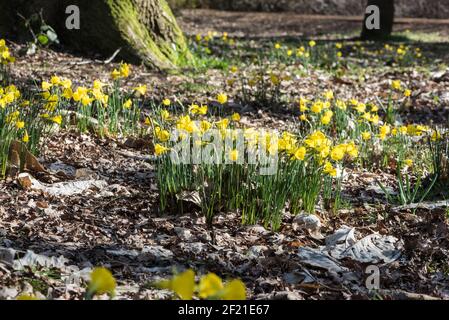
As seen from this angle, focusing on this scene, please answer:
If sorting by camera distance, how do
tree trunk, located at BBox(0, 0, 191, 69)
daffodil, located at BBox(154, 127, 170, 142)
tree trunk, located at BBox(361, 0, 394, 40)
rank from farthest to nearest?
tree trunk, located at BBox(361, 0, 394, 40)
tree trunk, located at BBox(0, 0, 191, 69)
daffodil, located at BBox(154, 127, 170, 142)

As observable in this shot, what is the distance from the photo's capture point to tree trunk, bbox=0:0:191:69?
735 centimetres

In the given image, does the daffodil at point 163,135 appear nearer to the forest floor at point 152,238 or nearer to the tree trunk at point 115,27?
the forest floor at point 152,238

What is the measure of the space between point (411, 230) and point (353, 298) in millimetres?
1075

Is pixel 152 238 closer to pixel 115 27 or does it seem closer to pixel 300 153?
pixel 300 153

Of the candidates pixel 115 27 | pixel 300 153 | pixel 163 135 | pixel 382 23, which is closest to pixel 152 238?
pixel 163 135

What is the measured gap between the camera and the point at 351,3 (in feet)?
63.2

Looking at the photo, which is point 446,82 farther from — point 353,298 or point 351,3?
point 351,3

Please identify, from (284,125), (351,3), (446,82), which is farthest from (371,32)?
(284,125)

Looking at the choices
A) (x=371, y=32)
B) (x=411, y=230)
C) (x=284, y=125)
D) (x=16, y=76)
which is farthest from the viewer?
(x=371, y=32)

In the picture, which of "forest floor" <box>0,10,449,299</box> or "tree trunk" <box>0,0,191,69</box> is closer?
"forest floor" <box>0,10,449,299</box>

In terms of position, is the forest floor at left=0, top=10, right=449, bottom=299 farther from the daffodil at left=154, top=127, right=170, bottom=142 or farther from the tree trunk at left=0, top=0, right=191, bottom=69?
the tree trunk at left=0, top=0, right=191, bottom=69

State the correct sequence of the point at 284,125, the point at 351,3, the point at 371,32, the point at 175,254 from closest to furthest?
the point at 175,254, the point at 284,125, the point at 371,32, the point at 351,3

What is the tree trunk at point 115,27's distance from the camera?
735cm

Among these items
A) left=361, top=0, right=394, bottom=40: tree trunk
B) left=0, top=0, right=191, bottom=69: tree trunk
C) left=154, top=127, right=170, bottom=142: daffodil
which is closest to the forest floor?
Result: left=154, top=127, right=170, bottom=142: daffodil
